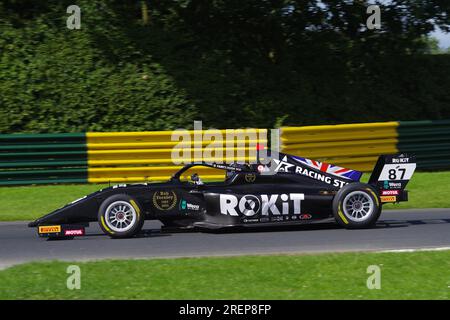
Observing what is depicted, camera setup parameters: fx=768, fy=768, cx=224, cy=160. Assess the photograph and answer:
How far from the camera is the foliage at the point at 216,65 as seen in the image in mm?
16500

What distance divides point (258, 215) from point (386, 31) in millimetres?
10994

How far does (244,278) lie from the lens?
23.3 feet

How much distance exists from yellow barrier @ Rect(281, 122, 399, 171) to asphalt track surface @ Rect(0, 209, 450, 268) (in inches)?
174

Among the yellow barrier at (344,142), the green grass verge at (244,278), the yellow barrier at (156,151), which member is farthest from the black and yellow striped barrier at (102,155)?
the green grass verge at (244,278)

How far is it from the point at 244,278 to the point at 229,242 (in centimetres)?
237

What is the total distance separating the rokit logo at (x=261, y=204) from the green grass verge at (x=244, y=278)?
1.79 metres

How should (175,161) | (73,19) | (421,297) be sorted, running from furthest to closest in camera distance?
(73,19) < (175,161) < (421,297)

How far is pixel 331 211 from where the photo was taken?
33.2 feet

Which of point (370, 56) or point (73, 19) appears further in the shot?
point (370, 56)

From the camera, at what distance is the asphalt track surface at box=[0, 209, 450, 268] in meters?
8.80

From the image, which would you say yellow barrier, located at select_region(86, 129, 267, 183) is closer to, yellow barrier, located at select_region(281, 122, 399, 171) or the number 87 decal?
yellow barrier, located at select_region(281, 122, 399, 171)
